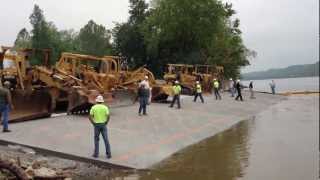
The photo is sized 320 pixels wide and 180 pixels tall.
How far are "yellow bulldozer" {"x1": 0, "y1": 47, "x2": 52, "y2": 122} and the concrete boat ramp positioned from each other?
55 cm

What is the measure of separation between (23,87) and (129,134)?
5890 mm

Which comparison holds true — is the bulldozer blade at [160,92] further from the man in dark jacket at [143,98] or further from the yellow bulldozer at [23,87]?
the yellow bulldozer at [23,87]

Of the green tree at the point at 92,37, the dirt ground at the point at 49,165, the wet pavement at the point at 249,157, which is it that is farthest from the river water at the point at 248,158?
the green tree at the point at 92,37

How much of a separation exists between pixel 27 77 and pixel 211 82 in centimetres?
2496

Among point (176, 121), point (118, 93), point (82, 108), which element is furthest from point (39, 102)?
point (118, 93)

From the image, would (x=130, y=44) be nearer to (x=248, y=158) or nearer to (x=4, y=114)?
(x=4, y=114)

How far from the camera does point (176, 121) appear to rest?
23.0m

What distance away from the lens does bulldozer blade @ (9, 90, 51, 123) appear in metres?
19.5

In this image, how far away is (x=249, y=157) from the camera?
15344 mm

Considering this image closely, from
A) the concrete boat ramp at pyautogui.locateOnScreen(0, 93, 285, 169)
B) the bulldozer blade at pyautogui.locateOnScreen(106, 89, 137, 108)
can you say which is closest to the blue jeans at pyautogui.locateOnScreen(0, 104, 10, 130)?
the concrete boat ramp at pyautogui.locateOnScreen(0, 93, 285, 169)

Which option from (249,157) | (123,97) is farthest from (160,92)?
(249,157)

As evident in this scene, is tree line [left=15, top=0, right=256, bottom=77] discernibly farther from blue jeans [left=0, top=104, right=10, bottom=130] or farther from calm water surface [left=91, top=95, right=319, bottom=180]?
blue jeans [left=0, top=104, right=10, bottom=130]

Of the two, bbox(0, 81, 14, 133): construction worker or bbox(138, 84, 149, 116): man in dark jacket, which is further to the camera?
bbox(138, 84, 149, 116): man in dark jacket

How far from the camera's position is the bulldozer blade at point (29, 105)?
1948 centimetres
